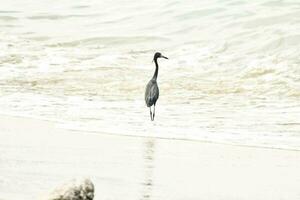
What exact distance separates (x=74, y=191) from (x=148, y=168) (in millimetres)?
3396

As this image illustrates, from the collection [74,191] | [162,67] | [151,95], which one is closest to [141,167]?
[74,191]

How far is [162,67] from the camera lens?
75.7ft

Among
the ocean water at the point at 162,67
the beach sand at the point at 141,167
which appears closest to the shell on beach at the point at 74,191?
the beach sand at the point at 141,167

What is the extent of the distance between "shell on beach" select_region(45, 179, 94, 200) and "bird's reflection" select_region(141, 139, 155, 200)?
1.41m

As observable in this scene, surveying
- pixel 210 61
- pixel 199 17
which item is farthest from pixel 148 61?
pixel 199 17

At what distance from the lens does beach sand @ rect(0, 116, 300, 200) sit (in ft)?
27.8

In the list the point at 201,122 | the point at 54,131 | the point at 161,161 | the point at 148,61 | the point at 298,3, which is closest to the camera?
the point at 161,161

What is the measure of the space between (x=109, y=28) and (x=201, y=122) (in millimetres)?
16057

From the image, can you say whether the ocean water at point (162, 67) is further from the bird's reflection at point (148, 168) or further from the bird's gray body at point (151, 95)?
the bird's reflection at point (148, 168)

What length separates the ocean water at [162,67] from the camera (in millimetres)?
14477

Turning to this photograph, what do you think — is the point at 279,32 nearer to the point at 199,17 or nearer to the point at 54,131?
the point at 199,17

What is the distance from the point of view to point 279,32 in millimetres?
24359

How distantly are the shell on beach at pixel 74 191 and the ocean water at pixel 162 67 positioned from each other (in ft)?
19.1

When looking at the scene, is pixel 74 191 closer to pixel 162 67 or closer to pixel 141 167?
pixel 141 167
